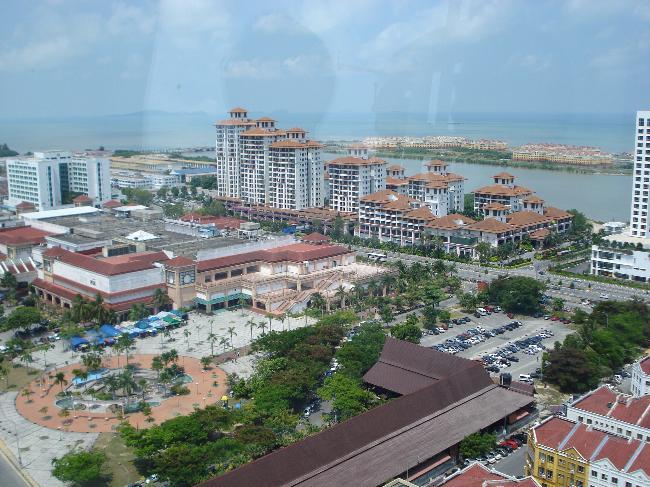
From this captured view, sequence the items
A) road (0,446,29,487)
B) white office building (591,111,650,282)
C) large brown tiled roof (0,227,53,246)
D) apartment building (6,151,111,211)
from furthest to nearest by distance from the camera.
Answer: apartment building (6,151,111,211) < large brown tiled roof (0,227,53,246) < white office building (591,111,650,282) < road (0,446,29,487)

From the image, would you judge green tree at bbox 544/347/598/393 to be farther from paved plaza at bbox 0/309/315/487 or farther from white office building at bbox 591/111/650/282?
white office building at bbox 591/111/650/282

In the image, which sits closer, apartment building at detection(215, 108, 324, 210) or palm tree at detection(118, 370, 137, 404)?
palm tree at detection(118, 370, 137, 404)

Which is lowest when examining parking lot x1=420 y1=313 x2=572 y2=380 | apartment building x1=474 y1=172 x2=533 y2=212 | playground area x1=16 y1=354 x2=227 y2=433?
playground area x1=16 y1=354 x2=227 y2=433

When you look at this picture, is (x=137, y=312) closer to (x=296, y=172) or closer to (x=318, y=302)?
(x=318, y=302)

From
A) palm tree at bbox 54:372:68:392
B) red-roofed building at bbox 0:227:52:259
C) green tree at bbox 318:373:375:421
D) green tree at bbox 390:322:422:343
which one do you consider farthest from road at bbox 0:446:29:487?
red-roofed building at bbox 0:227:52:259

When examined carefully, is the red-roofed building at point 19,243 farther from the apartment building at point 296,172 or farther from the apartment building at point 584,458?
the apartment building at point 584,458

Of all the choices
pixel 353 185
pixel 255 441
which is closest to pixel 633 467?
pixel 255 441

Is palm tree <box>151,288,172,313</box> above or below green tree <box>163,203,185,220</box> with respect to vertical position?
below
